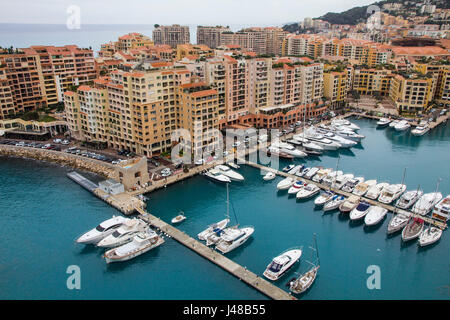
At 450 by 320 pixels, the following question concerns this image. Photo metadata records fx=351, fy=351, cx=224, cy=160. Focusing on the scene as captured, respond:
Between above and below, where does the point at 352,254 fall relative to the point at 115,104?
below

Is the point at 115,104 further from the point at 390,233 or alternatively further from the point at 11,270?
the point at 390,233

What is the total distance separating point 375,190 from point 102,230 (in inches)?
1560

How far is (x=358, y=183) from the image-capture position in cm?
5591

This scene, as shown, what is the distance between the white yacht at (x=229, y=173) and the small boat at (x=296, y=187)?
8.87 metres

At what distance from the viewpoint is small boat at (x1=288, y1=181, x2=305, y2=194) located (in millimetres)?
55188

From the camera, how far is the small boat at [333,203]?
165 feet

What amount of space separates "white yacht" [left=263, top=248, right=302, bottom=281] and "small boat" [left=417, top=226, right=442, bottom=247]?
1535 centimetres

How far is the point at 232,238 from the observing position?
41.9m

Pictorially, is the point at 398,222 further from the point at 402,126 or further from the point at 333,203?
the point at 402,126

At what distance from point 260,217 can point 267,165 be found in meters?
18.9

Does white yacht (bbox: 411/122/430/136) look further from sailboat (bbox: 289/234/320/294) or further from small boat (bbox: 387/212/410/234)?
sailboat (bbox: 289/234/320/294)

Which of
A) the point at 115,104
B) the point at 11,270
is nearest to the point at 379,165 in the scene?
the point at 115,104

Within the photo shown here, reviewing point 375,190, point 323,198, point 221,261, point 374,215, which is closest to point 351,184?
point 375,190

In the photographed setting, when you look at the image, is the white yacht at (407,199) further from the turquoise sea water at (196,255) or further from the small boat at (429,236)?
the small boat at (429,236)
